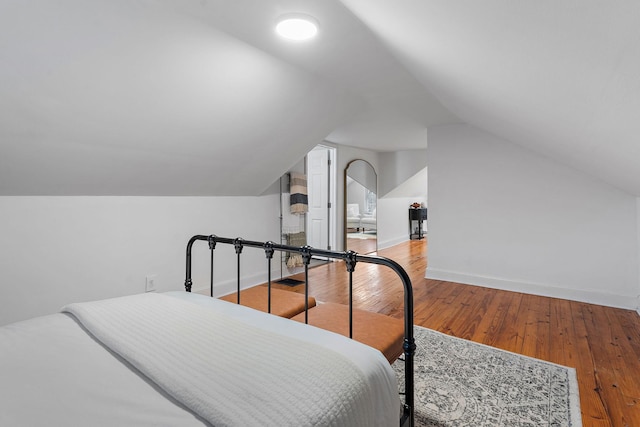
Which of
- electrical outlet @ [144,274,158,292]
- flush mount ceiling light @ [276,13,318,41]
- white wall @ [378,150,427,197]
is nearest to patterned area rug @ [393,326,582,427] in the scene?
flush mount ceiling light @ [276,13,318,41]

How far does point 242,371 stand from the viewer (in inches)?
35.7

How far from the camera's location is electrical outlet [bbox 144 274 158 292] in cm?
291

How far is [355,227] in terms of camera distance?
28.7 feet

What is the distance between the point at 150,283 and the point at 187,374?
238cm

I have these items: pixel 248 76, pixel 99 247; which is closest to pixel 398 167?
pixel 248 76

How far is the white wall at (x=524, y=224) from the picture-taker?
3.30m

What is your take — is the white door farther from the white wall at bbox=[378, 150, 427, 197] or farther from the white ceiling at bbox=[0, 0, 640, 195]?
the white ceiling at bbox=[0, 0, 640, 195]

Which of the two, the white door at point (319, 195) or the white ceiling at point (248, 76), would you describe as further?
the white door at point (319, 195)

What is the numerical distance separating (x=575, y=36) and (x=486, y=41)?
0.43m

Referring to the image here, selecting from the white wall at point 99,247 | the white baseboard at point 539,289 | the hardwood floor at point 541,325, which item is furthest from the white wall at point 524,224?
the white wall at point 99,247

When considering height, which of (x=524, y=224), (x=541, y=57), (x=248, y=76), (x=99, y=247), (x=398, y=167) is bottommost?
(x=99, y=247)

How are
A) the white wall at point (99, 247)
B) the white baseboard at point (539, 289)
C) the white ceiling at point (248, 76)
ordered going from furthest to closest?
the white baseboard at point (539, 289) → the white wall at point (99, 247) → the white ceiling at point (248, 76)

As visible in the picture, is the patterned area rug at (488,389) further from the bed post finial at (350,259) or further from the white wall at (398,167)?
the white wall at (398,167)

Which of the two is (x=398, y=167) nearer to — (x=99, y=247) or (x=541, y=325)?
(x=541, y=325)
